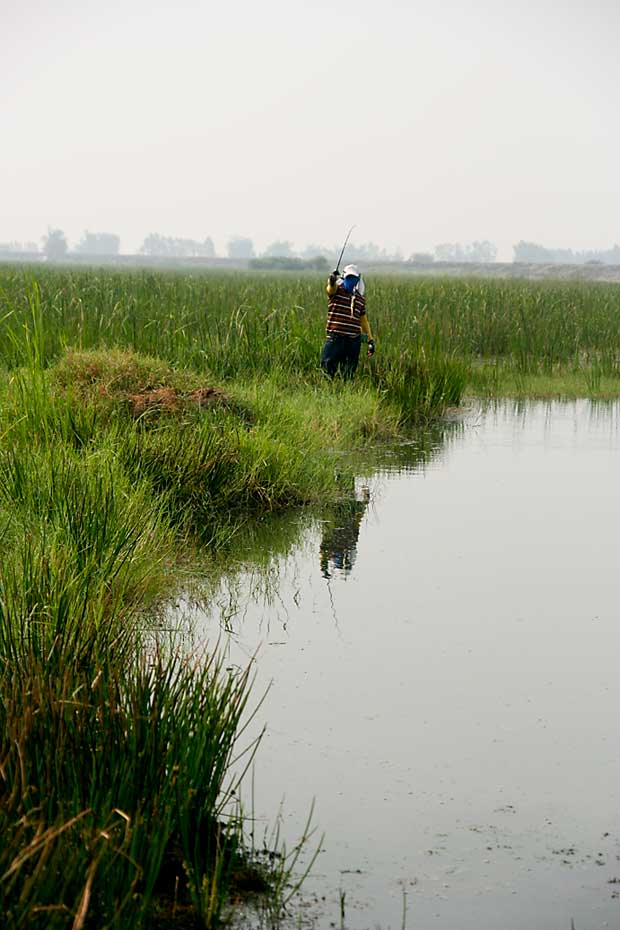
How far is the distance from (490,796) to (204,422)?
5.66m

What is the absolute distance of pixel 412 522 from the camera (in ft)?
31.4

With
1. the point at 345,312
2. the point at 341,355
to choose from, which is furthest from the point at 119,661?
the point at 341,355

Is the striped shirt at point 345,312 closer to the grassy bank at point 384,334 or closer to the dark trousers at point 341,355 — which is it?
the dark trousers at point 341,355

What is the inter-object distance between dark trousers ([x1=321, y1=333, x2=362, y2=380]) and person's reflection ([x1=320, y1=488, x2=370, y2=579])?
164 inches

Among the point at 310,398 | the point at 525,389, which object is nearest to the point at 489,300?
the point at 525,389

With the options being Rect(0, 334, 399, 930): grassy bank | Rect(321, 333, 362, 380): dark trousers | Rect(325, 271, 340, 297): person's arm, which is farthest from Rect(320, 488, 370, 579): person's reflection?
Rect(321, 333, 362, 380): dark trousers

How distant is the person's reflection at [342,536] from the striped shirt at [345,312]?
3683mm

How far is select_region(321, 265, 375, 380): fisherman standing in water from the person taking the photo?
13648mm

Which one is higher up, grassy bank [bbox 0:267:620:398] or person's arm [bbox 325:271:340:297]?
person's arm [bbox 325:271:340:297]

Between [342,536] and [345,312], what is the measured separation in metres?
5.26

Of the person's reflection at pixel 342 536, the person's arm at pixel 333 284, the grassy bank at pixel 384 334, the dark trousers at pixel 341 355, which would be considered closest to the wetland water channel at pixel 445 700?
the person's reflection at pixel 342 536

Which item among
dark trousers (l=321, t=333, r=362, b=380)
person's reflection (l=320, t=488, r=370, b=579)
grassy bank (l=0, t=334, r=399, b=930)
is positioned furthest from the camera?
dark trousers (l=321, t=333, r=362, b=380)

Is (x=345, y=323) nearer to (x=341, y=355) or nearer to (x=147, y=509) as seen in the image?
(x=341, y=355)

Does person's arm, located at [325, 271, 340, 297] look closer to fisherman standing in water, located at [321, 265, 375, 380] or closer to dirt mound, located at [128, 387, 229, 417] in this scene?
fisherman standing in water, located at [321, 265, 375, 380]
